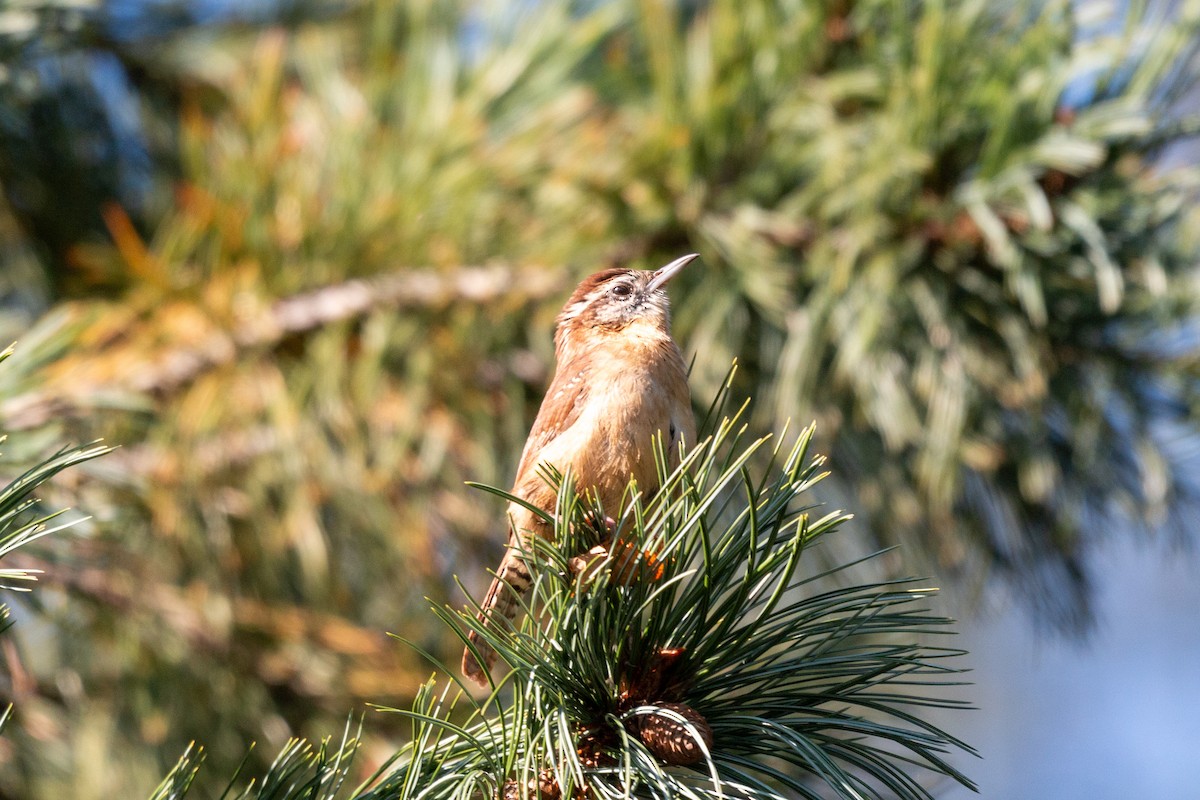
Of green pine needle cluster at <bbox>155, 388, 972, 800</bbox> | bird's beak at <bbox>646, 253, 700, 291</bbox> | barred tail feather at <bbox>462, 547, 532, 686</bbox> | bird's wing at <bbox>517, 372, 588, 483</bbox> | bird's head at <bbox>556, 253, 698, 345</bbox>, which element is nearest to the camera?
green pine needle cluster at <bbox>155, 388, 972, 800</bbox>

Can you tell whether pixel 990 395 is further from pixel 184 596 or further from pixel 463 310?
pixel 184 596

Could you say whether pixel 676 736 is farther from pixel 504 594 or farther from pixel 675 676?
pixel 504 594

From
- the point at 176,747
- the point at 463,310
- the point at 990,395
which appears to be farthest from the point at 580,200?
the point at 176,747

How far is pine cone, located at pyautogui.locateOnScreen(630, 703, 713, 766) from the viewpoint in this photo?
161cm

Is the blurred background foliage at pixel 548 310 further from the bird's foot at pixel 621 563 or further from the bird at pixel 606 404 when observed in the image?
the bird's foot at pixel 621 563

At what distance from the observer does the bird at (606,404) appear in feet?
8.29

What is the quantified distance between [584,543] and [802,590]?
2.05 metres

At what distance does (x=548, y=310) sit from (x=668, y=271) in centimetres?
42

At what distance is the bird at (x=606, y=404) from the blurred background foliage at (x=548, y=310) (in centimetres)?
13

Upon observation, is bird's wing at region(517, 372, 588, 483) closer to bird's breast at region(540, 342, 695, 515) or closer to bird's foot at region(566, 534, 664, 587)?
bird's breast at region(540, 342, 695, 515)

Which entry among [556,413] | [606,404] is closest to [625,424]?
[606,404]

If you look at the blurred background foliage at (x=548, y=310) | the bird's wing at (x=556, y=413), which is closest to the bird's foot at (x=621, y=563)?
the bird's wing at (x=556, y=413)

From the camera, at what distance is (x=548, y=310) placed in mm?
3320

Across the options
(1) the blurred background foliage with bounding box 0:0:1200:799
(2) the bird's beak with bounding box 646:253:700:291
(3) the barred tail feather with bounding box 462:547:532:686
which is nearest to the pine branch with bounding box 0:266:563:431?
(1) the blurred background foliage with bounding box 0:0:1200:799
